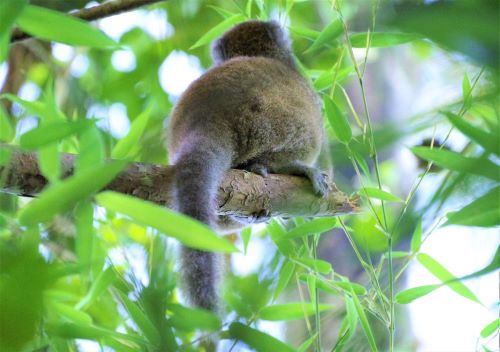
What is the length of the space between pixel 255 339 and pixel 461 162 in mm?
347

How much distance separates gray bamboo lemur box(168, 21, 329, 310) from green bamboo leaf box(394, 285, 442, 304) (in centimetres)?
36

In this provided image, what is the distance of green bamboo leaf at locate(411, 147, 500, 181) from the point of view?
48cm

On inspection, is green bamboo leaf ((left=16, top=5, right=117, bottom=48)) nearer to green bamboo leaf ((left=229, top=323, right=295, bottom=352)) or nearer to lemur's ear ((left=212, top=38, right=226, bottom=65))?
green bamboo leaf ((left=229, top=323, right=295, bottom=352))

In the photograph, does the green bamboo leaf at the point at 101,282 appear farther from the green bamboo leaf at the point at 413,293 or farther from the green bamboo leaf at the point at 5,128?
the green bamboo leaf at the point at 413,293

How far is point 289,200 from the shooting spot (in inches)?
62.3

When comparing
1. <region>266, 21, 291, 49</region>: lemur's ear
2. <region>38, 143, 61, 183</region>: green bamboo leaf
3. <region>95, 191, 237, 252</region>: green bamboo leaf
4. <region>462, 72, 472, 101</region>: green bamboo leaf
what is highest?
<region>462, 72, 472, 101</region>: green bamboo leaf

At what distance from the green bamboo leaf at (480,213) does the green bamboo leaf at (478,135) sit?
0.23 feet

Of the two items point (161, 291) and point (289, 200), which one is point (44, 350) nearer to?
point (161, 291)

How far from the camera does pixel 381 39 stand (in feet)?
4.66

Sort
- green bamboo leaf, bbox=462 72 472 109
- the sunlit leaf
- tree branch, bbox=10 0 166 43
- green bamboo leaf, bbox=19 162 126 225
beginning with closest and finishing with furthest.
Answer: the sunlit leaf, green bamboo leaf, bbox=462 72 472 109, green bamboo leaf, bbox=19 162 126 225, tree branch, bbox=10 0 166 43

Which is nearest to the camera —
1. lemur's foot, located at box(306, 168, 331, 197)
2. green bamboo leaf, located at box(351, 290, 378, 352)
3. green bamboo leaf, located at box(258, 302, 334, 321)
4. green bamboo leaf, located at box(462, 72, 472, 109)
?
green bamboo leaf, located at box(462, 72, 472, 109)

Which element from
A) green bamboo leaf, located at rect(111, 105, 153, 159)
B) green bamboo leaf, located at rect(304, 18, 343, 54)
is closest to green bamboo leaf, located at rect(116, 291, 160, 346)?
green bamboo leaf, located at rect(111, 105, 153, 159)

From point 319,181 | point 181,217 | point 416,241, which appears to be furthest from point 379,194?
point 181,217

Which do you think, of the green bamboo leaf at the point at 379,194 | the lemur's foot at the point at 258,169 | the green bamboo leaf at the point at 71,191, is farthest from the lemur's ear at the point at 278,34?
the green bamboo leaf at the point at 71,191
